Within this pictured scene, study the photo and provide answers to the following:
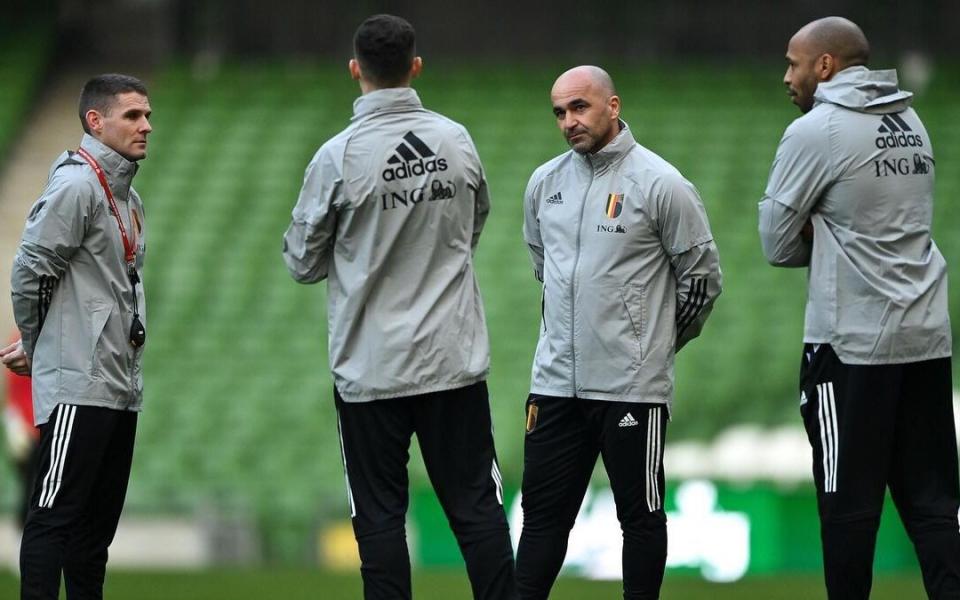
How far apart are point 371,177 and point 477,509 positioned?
3.47 ft

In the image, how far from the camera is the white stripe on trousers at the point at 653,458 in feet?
16.0

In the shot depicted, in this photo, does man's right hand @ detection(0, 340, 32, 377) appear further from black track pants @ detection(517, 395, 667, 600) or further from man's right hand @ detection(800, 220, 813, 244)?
man's right hand @ detection(800, 220, 813, 244)

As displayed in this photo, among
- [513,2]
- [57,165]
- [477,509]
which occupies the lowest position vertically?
[477,509]

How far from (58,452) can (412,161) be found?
143 cm

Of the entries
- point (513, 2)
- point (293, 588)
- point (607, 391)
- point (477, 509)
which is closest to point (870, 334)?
point (607, 391)

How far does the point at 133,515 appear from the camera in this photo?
9984mm

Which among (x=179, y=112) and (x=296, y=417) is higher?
(x=179, y=112)

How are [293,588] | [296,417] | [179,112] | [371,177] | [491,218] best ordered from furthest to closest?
[179,112], [491,218], [296,417], [293,588], [371,177]

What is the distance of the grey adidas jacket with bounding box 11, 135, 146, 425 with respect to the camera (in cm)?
475

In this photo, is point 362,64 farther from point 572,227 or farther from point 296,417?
point 296,417

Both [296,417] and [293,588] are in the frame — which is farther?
[296,417]

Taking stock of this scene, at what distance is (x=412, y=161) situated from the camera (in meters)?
4.61

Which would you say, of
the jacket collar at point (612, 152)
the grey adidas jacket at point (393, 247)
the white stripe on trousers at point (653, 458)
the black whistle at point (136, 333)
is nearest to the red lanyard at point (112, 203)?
the black whistle at point (136, 333)

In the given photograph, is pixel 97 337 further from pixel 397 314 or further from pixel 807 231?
pixel 807 231
